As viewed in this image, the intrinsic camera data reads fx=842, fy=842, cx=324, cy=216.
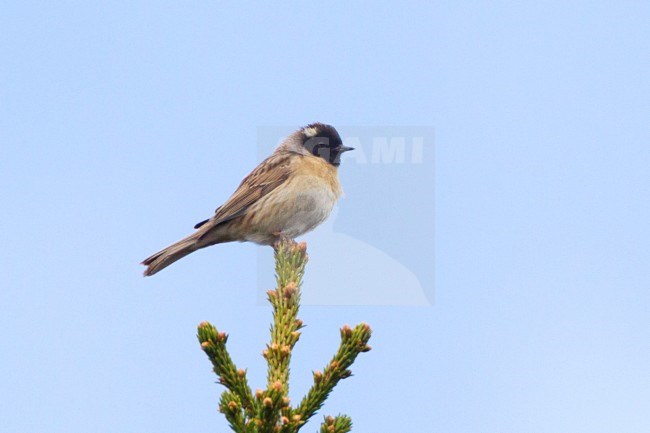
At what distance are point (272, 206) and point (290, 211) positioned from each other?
0.61 feet

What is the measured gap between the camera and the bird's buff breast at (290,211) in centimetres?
813

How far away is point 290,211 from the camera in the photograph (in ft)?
26.7

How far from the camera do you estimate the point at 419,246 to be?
26.7 feet

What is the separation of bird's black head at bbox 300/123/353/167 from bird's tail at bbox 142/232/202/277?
1743 mm

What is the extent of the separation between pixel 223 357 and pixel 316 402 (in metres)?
0.50

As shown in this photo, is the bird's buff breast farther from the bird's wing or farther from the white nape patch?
the white nape patch

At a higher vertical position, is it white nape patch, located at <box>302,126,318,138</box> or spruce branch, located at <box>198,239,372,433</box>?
white nape patch, located at <box>302,126,318,138</box>

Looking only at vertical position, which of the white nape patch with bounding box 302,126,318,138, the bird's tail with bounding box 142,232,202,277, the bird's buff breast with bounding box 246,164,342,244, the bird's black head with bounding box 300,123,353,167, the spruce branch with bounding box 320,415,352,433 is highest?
the white nape patch with bounding box 302,126,318,138

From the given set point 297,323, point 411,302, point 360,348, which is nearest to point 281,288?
point 297,323

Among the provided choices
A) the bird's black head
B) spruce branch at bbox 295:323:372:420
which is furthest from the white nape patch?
spruce branch at bbox 295:323:372:420

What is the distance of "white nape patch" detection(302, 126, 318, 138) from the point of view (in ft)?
30.7

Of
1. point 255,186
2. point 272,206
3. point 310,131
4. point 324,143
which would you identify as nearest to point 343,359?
point 272,206

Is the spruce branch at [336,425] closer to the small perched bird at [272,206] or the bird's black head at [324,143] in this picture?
the small perched bird at [272,206]

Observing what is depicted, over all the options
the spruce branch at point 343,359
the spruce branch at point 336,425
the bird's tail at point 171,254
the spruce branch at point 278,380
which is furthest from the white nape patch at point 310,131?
the spruce branch at point 336,425
